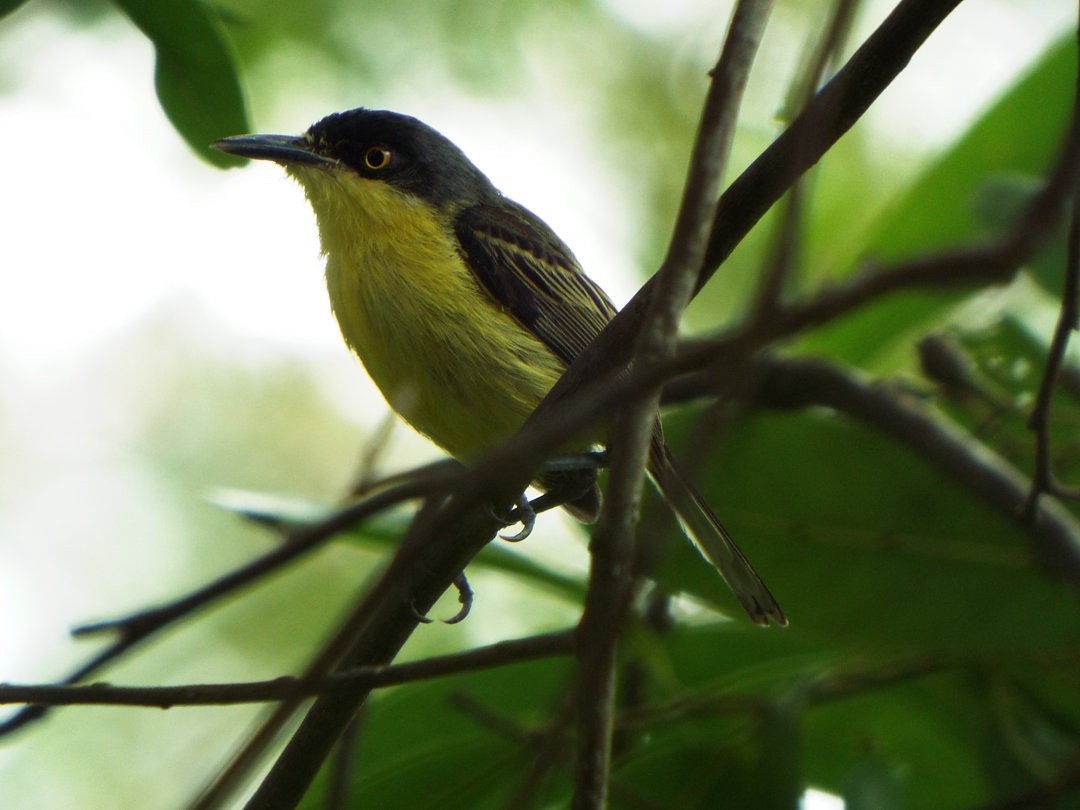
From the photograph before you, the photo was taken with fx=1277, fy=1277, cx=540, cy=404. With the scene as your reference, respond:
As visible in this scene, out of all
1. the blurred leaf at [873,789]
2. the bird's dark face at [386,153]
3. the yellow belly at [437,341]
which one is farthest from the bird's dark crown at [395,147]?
the blurred leaf at [873,789]

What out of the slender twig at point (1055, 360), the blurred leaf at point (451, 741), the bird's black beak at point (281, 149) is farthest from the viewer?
the bird's black beak at point (281, 149)

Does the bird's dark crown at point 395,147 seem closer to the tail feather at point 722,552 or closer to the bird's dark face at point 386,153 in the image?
the bird's dark face at point 386,153

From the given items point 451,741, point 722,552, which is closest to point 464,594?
point 451,741

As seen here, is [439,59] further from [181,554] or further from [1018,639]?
[1018,639]

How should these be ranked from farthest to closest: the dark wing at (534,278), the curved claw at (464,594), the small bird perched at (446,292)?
the dark wing at (534,278), the small bird perched at (446,292), the curved claw at (464,594)

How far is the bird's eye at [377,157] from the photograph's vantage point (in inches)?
202

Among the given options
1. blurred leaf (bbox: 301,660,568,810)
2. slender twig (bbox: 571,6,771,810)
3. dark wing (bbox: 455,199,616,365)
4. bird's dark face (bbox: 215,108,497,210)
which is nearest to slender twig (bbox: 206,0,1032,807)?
slender twig (bbox: 571,6,771,810)

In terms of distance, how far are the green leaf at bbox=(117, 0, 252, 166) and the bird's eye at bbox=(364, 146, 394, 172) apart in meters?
1.86

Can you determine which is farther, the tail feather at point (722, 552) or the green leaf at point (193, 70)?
the tail feather at point (722, 552)

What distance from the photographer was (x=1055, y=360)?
2.77 meters

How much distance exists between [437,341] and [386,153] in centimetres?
128

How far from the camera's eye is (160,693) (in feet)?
7.05

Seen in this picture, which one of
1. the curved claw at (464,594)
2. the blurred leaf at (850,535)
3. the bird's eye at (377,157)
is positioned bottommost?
the curved claw at (464,594)

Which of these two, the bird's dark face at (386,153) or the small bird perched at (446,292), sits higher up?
the bird's dark face at (386,153)
